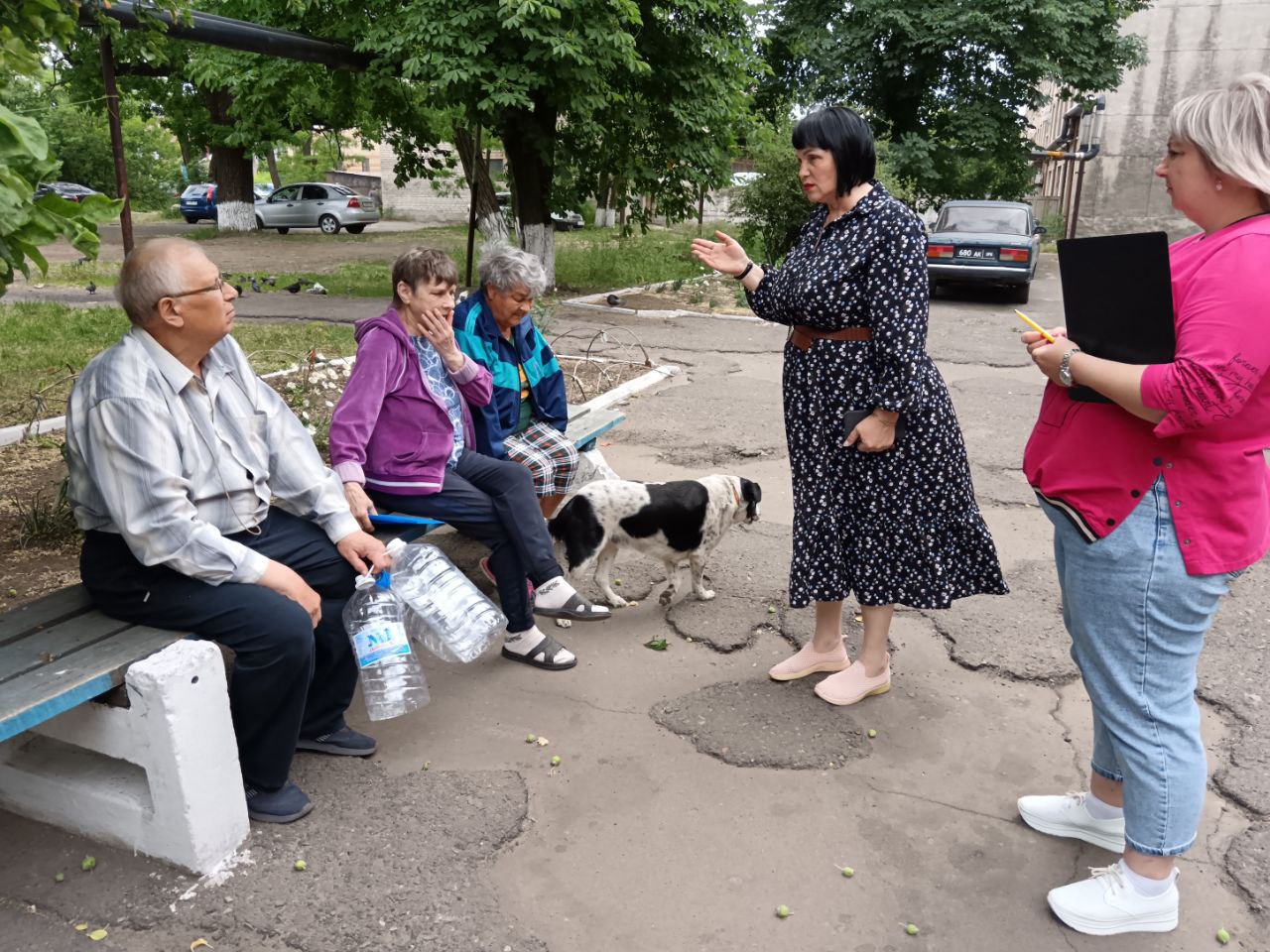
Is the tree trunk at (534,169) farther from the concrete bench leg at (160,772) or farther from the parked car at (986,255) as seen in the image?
the concrete bench leg at (160,772)

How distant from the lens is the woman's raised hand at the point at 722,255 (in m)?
3.60

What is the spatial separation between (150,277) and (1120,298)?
2.45 metres

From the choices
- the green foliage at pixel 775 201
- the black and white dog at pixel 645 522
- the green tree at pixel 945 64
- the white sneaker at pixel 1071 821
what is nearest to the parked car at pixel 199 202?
the green tree at pixel 945 64

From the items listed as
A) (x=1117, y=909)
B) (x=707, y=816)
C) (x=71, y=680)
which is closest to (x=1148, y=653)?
(x=1117, y=909)

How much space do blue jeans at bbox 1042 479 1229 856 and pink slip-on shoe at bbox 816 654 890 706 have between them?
1194 mm

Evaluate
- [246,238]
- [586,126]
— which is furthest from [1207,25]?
[246,238]

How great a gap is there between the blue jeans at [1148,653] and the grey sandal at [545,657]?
1.99 meters

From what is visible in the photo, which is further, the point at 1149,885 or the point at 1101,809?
the point at 1101,809

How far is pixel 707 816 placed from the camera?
2.94 meters

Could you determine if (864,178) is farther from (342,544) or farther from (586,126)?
(586,126)

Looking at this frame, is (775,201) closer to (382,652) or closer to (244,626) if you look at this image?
(382,652)

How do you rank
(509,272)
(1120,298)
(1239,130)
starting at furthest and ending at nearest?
(509,272)
(1120,298)
(1239,130)

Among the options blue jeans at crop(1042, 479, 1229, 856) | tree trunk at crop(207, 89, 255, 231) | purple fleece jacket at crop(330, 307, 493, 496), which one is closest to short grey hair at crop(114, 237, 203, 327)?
→ purple fleece jacket at crop(330, 307, 493, 496)

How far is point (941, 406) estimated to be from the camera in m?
3.27
